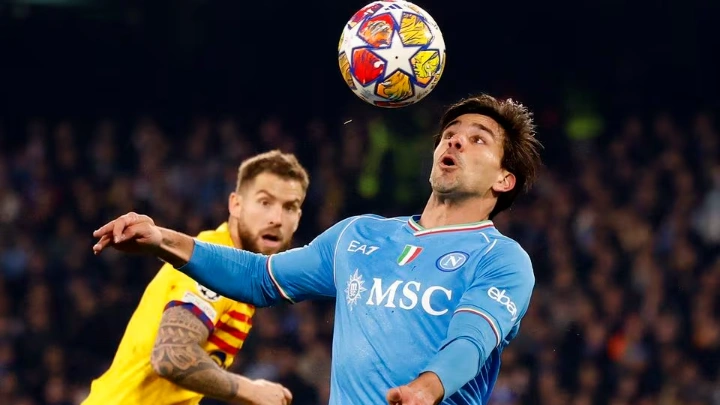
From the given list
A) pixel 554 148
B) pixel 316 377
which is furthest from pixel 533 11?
pixel 316 377

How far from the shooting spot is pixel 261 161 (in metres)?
6.12

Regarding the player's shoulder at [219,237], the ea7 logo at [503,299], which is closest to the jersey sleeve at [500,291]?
the ea7 logo at [503,299]

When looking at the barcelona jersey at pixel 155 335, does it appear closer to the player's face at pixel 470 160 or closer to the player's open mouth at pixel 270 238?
the player's open mouth at pixel 270 238

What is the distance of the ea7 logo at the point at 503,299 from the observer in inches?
159

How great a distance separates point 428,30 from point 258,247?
155 centimetres

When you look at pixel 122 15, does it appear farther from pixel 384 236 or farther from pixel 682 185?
pixel 384 236

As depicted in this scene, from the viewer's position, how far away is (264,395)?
18.0ft

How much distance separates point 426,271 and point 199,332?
1.50 metres

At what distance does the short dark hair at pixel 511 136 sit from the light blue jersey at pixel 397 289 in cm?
29

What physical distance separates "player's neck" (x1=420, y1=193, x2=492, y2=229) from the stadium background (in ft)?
21.5

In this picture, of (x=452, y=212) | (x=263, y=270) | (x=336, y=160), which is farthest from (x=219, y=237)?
(x=336, y=160)

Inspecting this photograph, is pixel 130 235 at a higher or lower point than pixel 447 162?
lower

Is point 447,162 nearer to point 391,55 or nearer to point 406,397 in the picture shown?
point 391,55

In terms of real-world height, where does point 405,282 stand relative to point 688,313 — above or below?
above
